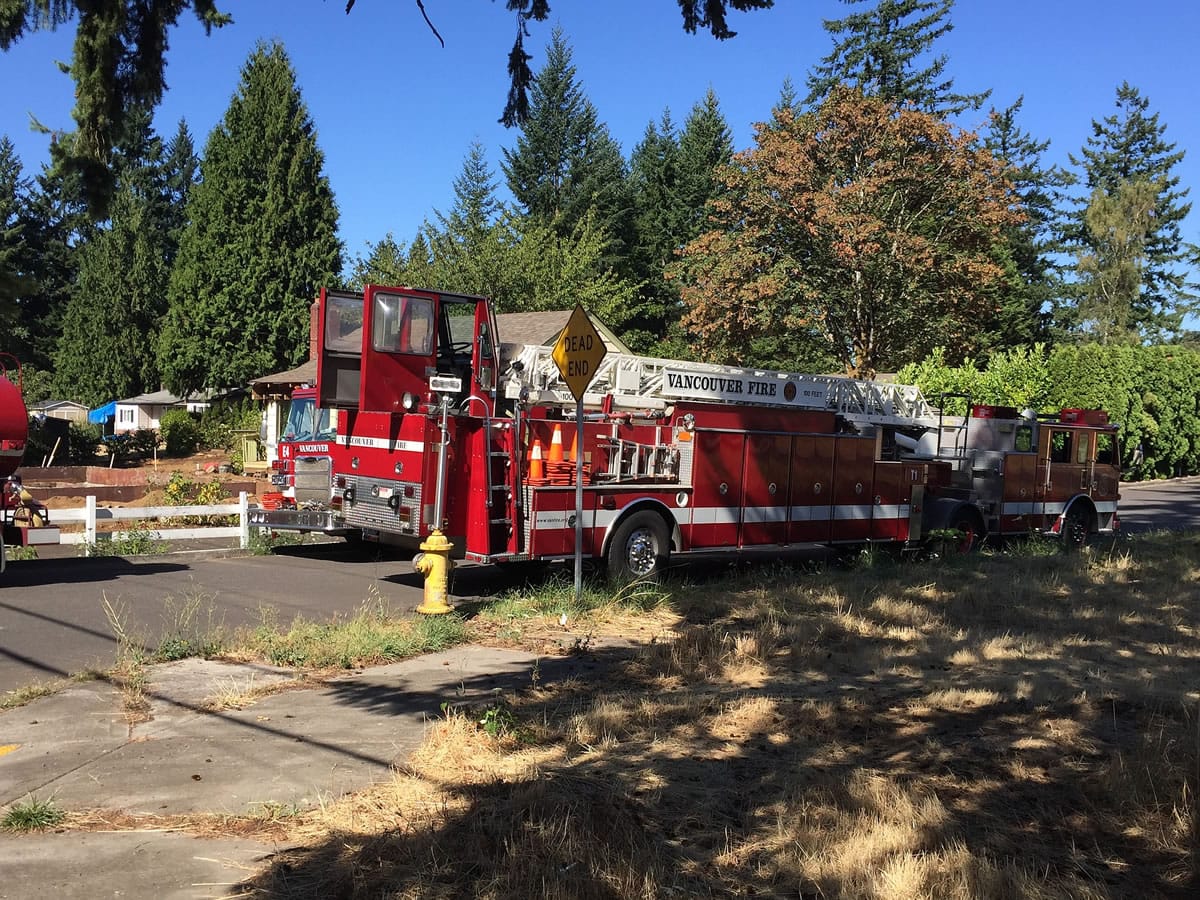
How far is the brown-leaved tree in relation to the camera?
31.1 m

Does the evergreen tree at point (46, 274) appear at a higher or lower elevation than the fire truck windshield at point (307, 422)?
higher

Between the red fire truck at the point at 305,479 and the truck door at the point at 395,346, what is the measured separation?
1.10 meters

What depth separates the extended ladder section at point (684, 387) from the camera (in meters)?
12.4

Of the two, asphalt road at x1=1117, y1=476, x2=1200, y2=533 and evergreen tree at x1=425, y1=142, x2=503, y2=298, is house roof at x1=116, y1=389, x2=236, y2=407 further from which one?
asphalt road at x1=1117, y1=476, x2=1200, y2=533

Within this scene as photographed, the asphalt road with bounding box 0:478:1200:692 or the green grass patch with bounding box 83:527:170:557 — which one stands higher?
the green grass patch with bounding box 83:527:170:557

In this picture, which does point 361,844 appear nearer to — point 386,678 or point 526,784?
point 526,784

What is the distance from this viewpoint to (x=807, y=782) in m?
5.18

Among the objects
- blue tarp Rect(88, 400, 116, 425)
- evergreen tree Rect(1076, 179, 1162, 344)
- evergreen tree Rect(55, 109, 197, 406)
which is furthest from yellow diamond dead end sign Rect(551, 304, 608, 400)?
evergreen tree Rect(1076, 179, 1162, 344)

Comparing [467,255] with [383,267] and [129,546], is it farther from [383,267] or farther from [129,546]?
[129,546]

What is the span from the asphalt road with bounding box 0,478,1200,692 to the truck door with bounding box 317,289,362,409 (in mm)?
2352

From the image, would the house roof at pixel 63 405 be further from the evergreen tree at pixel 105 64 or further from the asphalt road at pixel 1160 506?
the evergreen tree at pixel 105 64

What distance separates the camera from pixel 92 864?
4398mm

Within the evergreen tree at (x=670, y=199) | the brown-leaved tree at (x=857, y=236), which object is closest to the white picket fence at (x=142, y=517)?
the brown-leaved tree at (x=857, y=236)

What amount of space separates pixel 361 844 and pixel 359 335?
9.50 metres
